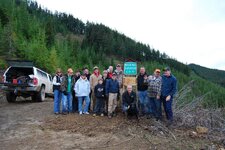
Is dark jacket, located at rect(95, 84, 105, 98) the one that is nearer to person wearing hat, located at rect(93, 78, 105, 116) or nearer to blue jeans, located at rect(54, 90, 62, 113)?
person wearing hat, located at rect(93, 78, 105, 116)

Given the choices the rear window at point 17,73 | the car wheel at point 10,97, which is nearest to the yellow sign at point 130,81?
the rear window at point 17,73

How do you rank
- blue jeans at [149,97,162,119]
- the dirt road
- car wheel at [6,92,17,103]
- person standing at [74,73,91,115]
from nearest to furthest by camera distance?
the dirt road < blue jeans at [149,97,162,119] < person standing at [74,73,91,115] < car wheel at [6,92,17,103]

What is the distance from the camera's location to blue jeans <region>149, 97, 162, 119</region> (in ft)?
34.7

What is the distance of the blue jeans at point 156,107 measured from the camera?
10.6 metres

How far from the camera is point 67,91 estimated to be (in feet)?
39.6

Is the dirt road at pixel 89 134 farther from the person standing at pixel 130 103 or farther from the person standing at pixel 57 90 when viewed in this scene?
the person standing at pixel 57 90

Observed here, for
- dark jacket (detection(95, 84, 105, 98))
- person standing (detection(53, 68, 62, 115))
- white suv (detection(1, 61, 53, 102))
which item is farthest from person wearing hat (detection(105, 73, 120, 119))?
white suv (detection(1, 61, 53, 102))

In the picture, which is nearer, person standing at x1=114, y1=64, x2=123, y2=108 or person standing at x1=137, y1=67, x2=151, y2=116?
person standing at x1=137, y1=67, x2=151, y2=116

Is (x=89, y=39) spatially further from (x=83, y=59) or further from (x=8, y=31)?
(x=8, y=31)

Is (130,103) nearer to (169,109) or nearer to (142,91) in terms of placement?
(142,91)

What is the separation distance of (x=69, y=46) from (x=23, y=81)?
67957mm

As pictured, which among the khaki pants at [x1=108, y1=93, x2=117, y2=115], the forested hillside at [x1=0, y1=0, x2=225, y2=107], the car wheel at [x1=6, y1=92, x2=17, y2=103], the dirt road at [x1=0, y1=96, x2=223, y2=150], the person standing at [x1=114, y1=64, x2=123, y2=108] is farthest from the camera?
the forested hillside at [x1=0, y1=0, x2=225, y2=107]

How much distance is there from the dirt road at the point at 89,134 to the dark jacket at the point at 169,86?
111cm

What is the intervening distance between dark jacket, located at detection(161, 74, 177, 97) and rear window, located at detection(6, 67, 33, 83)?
785 cm
